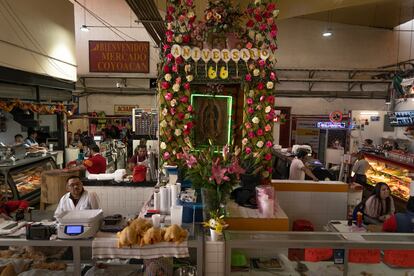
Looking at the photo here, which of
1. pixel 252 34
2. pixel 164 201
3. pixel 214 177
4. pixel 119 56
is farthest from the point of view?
pixel 119 56

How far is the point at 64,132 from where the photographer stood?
35.2ft

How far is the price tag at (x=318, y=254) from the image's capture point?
2.71 metres

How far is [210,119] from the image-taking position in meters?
6.08

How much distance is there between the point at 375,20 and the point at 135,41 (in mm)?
9489

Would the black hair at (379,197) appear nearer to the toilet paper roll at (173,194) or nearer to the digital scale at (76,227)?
the toilet paper roll at (173,194)

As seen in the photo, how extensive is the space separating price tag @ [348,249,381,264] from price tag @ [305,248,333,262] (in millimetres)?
179

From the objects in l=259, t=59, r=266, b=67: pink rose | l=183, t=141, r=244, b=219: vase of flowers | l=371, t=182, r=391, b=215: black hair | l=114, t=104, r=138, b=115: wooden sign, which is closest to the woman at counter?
l=371, t=182, r=391, b=215: black hair

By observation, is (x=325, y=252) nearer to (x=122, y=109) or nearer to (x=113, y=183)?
(x=113, y=183)

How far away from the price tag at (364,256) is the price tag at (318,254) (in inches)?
7.1

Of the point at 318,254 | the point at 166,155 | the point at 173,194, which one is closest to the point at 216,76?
the point at 166,155

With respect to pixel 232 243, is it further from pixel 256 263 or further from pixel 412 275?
pixel 412 275

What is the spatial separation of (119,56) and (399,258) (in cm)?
1190

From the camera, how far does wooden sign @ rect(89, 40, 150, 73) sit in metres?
12.6

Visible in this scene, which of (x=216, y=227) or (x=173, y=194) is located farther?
(x=173, y=194)
